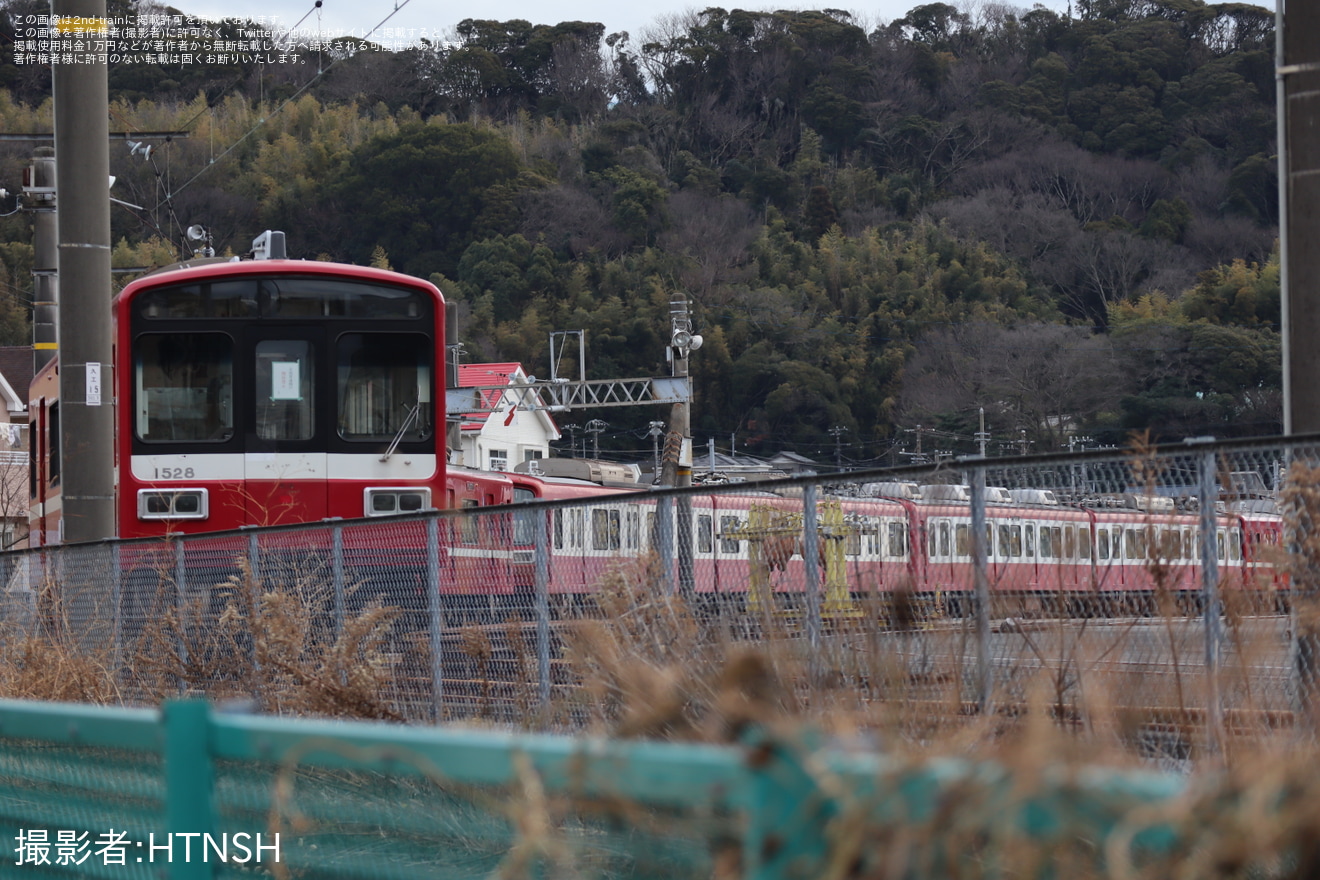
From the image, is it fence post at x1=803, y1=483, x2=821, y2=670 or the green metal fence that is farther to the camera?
fence post at x1=803, y1=483, x2=821, y2=670

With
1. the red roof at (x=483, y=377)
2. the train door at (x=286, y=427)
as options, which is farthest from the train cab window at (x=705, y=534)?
the red roof at (x=483, y=377)

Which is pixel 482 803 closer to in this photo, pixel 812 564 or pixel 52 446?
pixel 812 564

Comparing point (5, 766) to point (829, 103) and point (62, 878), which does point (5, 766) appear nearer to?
point (62, 878)

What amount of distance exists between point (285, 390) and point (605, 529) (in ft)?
21.9

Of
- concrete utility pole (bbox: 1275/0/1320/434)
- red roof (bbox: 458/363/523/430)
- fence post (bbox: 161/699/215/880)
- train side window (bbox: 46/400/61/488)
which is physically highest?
red roof (bbox: 458/363/523/430)

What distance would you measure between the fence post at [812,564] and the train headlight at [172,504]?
7.67 meters

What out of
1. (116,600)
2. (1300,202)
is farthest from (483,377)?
(1300,202)

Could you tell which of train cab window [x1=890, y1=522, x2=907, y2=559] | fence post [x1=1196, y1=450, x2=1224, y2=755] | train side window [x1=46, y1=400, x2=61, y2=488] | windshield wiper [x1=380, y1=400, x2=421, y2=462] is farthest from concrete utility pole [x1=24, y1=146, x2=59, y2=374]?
fence post [x1=1196, y1=450, x2=1224, y2=755]

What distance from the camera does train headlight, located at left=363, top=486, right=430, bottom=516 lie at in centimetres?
1208

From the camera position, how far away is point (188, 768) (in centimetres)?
266

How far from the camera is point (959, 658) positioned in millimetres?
4441

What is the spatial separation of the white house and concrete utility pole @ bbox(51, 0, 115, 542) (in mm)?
38022

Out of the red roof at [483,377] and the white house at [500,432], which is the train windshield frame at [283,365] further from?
the red roof at [483,377]

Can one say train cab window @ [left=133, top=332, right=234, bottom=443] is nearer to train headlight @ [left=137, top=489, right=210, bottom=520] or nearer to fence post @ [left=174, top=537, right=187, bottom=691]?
train headlight @ [left=137, top=489, right=210, bottom=520]
